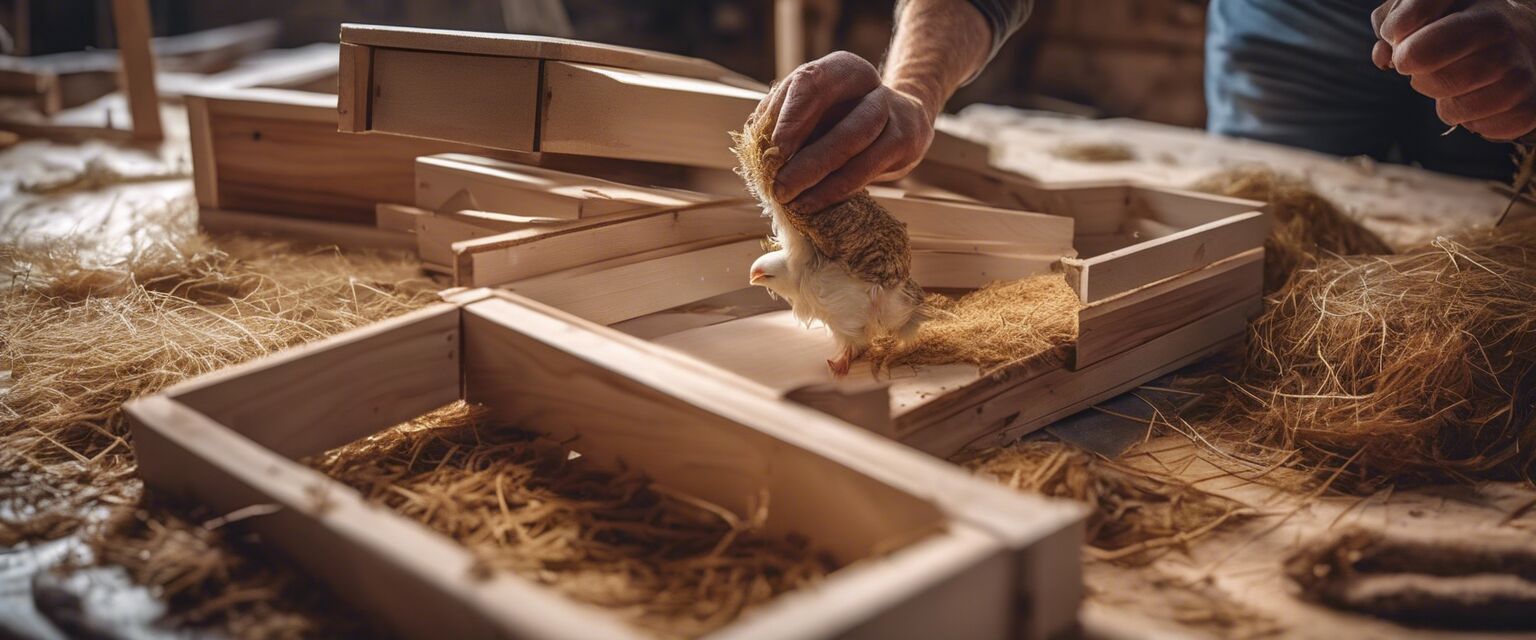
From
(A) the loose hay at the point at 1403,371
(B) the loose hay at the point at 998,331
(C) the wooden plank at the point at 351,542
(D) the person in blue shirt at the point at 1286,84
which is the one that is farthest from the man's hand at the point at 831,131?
(C) the wooden plank at the point at 351,542

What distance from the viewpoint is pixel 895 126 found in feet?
6.72

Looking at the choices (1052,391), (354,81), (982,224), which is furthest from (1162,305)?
(354,81)

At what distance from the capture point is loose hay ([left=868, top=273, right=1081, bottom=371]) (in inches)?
77.2

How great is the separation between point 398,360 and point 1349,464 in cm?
154

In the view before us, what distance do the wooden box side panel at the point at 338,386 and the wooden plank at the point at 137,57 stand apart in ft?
9.86

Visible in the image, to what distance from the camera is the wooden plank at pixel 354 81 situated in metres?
2.37

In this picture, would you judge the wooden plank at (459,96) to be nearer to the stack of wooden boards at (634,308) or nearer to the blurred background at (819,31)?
the stack of wooden boards at (634,308)

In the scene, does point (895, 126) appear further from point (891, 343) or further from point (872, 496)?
point (872, 496)

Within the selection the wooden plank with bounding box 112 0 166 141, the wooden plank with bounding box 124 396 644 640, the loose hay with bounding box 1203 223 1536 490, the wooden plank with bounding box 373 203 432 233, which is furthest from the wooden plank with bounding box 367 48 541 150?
the wooden plank with bounding box 112 0 166 141

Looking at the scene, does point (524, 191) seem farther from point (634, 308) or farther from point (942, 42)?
point (942, 42)

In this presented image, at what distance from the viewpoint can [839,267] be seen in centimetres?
195

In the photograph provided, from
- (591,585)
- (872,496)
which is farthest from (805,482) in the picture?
(591,585)

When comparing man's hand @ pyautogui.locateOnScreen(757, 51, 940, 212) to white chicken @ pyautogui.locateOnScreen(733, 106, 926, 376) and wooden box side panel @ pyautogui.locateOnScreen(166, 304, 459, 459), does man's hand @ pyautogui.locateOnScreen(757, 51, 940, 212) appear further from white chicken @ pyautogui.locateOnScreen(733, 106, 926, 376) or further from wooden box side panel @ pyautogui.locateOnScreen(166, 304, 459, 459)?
wooden box side panel @ pyautogui.locateOnScreen(166, 304, 459, 459)

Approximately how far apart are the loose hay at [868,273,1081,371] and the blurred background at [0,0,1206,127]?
5.54 meters
